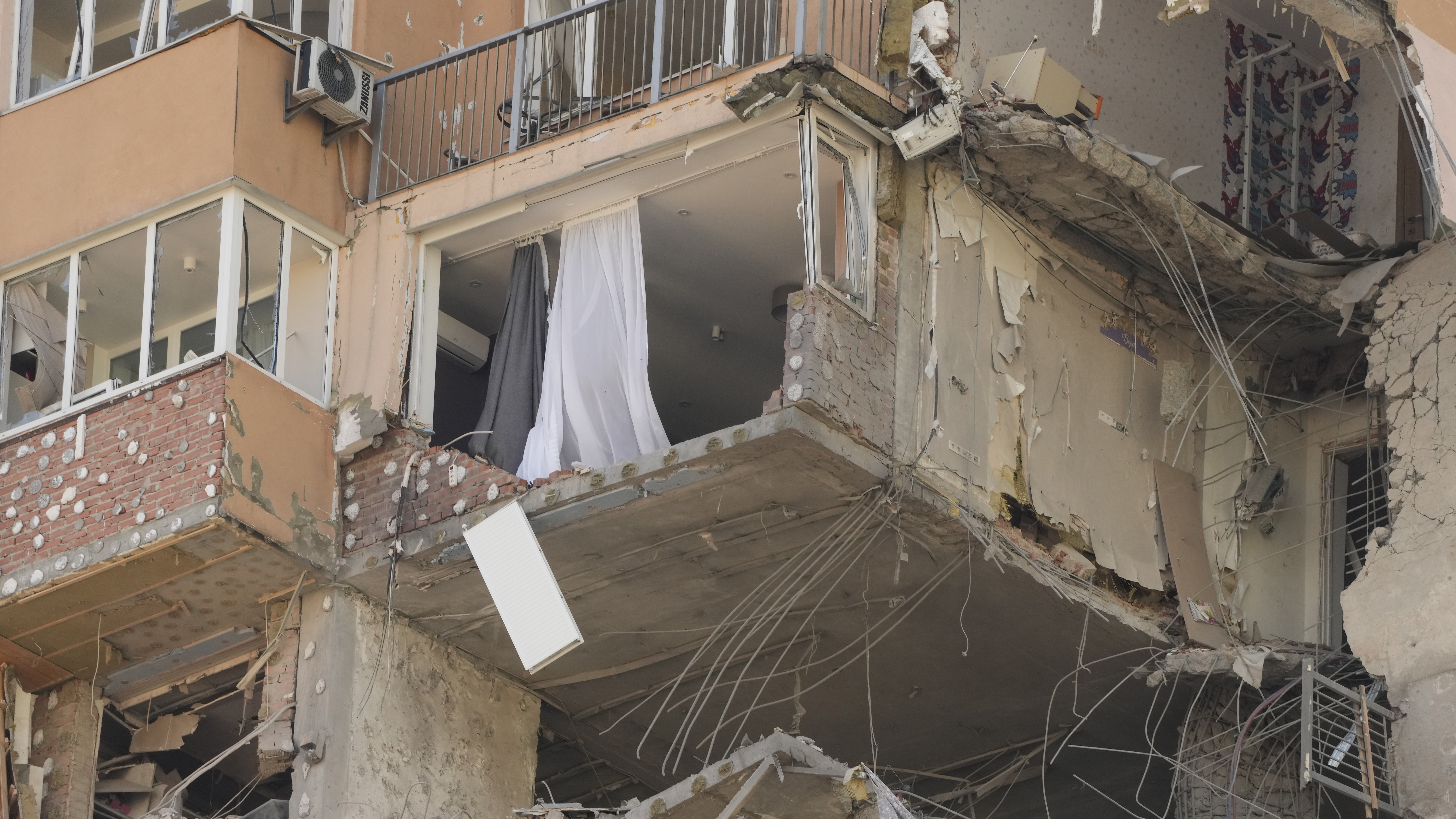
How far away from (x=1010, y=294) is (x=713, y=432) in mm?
2490

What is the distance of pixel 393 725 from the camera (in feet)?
49.3

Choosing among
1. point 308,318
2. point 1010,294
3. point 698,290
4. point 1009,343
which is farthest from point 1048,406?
point 308,318

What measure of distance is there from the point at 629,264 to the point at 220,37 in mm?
3480

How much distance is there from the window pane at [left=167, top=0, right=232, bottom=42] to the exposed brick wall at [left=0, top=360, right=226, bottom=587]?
10.0 ft

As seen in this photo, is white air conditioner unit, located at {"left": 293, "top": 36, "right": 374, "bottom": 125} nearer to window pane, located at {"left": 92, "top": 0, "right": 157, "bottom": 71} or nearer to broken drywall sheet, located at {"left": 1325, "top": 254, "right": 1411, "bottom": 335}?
window pane, located at {"left": 92, "top": 0, "right": 157, "bottom": 71}

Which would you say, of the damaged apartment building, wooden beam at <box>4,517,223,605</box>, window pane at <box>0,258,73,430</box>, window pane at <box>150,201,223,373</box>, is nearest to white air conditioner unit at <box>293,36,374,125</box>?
the damaged apartment building

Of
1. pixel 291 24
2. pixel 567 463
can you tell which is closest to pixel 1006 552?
pixel 567 463

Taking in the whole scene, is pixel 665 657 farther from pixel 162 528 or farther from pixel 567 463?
pixel 162 528

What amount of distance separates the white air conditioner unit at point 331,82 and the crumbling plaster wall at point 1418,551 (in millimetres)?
7566

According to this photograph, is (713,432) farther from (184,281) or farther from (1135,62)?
(1135,62)

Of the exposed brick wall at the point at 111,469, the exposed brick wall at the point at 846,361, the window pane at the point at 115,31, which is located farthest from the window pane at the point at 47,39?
the exposed brick wall at the point at 846,361

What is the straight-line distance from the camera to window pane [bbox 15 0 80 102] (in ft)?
55.0

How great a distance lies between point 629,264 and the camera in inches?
583

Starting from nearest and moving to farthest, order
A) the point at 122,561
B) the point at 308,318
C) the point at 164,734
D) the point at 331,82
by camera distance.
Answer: the point at 122,561, the point at 331,82, the point at 308,318, the point at 164,734
